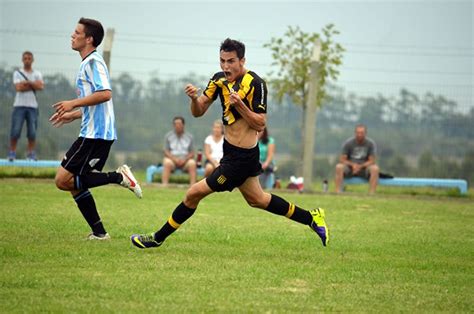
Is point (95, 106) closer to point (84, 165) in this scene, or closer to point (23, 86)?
point (84, 165)

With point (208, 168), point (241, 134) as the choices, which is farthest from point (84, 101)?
point (208, 168)

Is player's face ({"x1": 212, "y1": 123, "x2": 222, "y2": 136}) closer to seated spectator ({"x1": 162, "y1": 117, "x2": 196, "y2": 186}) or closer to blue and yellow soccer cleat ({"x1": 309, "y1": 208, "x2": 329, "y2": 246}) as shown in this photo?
seated spectator ({"x1": 162, "y1": 117, "x2": 196, "y2": 186})

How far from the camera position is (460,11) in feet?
159

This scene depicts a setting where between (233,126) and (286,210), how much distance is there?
3.54 feet

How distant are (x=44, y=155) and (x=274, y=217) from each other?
7.73 meters

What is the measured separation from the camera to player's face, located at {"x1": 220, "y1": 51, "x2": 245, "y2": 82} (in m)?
9.04

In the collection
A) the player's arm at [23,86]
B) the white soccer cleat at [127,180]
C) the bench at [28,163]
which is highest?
the player's arm at [23,86]

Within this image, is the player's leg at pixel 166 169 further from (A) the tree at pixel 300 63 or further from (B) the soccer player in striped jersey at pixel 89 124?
(B) the soccer player in striped jersey at pixel 89 124

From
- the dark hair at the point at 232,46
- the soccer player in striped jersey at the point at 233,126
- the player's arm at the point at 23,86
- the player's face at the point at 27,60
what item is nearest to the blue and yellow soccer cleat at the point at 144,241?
the soccer player in striped jersey at the point at 233,126

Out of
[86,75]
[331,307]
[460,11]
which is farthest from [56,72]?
Result: [460,11]

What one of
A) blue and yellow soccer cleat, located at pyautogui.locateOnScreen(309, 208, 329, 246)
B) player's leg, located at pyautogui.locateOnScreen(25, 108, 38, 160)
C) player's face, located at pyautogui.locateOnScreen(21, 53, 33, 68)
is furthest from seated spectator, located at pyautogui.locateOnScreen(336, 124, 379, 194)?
blue and yellow soccer cleat, located at pyautogui.locateOnScreen(309, 208, 329, 246)

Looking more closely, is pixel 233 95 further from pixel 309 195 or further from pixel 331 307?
pixel 309 195

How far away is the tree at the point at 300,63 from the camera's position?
2234cm

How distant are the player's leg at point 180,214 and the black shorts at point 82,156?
0.95m
